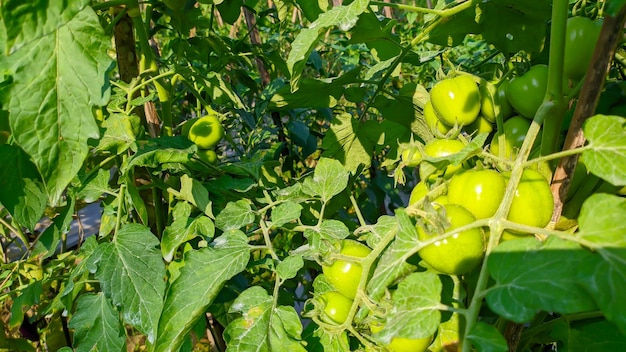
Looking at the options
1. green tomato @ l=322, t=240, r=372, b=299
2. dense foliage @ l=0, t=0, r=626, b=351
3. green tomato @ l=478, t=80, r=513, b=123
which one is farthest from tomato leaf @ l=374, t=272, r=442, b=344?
green tomato @ l=478, t=80, r=513, b=123

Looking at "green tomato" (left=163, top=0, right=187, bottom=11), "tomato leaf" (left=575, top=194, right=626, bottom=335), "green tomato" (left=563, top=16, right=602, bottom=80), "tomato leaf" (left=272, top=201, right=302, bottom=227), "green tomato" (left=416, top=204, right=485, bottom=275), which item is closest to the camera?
"tomato leaf" (left=575, top=194, right=626, bottom=335)

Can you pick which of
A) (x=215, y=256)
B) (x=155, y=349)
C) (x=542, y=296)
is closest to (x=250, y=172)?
(x=215, y=256)

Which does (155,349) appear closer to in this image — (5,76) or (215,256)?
(215,256)

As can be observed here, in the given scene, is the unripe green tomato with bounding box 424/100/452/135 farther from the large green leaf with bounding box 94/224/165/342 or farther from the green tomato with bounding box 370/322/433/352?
the large green leaf with bounding box 94/224/165/342

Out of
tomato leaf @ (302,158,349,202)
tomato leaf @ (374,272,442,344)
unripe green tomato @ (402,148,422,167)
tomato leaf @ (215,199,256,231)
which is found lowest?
tomato leaf @ (215,199,256,231)

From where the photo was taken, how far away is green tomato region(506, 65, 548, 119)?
556 mm

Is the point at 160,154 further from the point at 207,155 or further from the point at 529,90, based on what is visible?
the point at 529,90

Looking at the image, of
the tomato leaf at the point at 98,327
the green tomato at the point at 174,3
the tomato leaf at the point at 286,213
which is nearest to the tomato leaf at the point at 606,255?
the tomato leaf at the point at 286,213

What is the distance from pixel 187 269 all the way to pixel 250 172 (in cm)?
25

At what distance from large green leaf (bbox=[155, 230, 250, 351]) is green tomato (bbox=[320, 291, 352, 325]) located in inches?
4.3

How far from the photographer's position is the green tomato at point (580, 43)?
536 millimetres

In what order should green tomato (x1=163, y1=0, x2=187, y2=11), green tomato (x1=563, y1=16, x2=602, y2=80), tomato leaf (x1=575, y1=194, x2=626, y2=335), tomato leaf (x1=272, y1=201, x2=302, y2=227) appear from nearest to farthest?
1. tomato leaf (x1=575, y1=194, x2=626, y2=335)
2. green tomato (x1=563, y1=16, x2=602, y2=80)
3. tomato leaf (x1=272, y1=201, x2=302, y2=227)
4. green tomato (x1=163, y1=0, x2=187, y2=11)

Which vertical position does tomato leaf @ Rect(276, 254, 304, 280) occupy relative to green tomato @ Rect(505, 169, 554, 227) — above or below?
below

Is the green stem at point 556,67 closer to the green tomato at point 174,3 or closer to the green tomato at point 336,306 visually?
the green tomato at point 336,306
